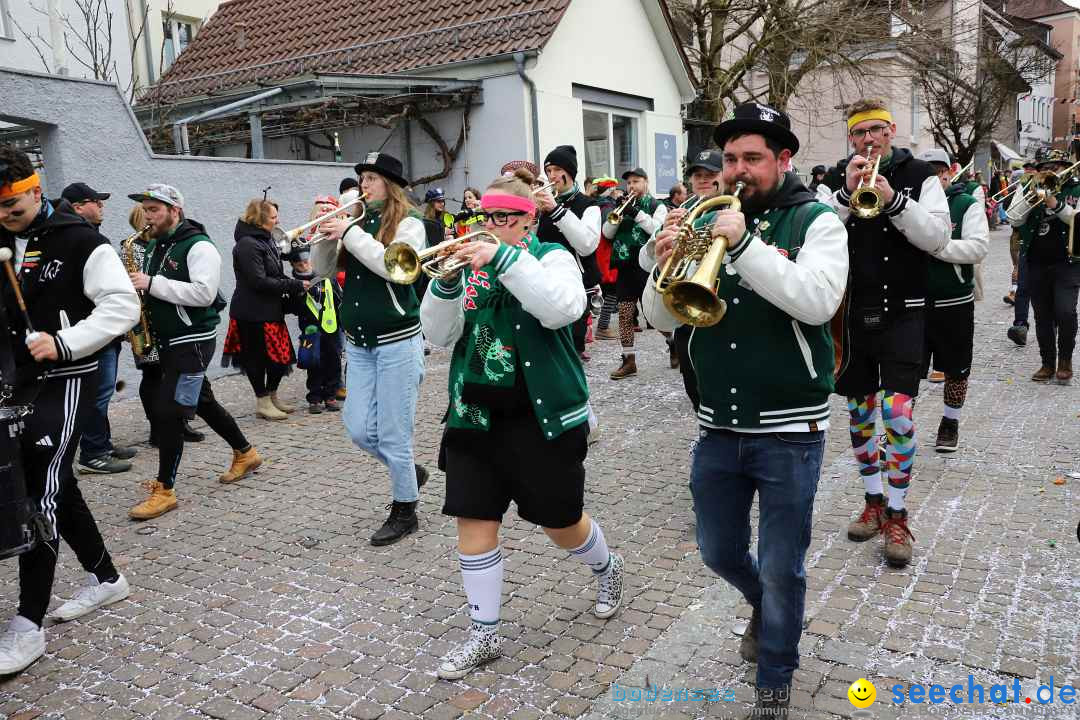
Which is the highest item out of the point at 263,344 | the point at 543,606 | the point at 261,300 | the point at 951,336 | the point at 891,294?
the point at 891,294

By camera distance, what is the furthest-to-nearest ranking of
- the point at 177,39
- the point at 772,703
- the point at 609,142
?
the point at 177,39 < the point at 609,142 < the point at 772,703

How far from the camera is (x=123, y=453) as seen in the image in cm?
683

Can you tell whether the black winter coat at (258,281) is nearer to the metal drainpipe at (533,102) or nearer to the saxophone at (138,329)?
the saxophone at (138,329)

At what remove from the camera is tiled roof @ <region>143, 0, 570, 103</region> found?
1413cm

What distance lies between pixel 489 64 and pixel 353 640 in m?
11.9

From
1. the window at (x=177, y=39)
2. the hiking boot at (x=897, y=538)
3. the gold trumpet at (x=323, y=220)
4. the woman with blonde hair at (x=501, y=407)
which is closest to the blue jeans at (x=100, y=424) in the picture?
the gold trumpet at (x=323, y=220)

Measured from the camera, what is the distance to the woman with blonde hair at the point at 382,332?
466 centimetres

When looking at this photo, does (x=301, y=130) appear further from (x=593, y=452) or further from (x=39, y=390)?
(x=39, y=390)

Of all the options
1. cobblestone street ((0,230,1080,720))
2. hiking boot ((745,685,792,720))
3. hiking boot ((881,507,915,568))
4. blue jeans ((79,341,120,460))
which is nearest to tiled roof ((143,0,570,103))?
blue jeans ((79,341,120,460))

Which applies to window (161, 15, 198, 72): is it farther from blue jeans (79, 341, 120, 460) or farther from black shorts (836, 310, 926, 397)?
black shorts (836, 310, 926, 397)

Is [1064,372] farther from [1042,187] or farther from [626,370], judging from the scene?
[626,370]

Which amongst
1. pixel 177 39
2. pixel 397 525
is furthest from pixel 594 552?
pixel 177 39

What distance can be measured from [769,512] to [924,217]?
208 centimetres

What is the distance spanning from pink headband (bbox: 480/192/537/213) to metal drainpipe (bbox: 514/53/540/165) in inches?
427
